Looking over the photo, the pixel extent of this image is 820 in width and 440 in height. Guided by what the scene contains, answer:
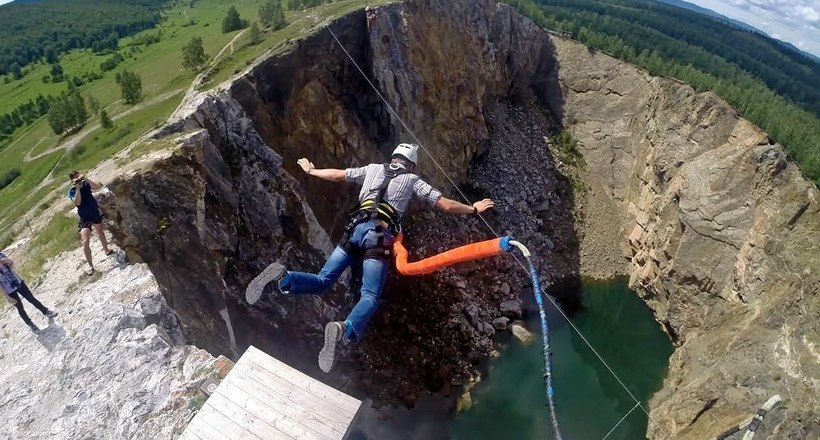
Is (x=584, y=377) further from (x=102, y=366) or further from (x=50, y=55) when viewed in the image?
(x=50, y=55)

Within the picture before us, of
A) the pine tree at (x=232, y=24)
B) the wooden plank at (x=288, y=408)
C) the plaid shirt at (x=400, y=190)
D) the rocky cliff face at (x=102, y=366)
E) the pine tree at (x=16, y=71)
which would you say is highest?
the plaid shirt at (x=400, y=190)

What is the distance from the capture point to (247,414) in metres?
7.44

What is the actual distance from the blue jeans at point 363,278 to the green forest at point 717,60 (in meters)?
28.8

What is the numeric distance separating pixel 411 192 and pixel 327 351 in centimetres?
374

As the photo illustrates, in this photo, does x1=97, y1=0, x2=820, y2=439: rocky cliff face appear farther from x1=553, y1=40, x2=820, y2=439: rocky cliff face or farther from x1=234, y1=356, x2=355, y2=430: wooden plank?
Answer: x1=234, y1=356, x2=355, y2=430: wooden plank

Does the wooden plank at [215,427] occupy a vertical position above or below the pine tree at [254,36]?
below

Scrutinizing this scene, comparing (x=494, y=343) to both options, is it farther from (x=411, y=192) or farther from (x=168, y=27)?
(x=168, y=27)

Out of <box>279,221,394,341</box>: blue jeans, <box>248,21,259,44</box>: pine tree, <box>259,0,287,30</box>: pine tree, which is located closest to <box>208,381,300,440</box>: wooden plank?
<box>279,221,394,341</box>: blue jeans

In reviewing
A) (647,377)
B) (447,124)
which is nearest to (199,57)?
(447,124)

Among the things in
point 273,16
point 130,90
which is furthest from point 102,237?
point 130,90

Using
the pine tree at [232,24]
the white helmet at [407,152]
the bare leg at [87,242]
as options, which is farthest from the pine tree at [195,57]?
the white helmet at [407,152]

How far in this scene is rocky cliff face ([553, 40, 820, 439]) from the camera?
801 inches

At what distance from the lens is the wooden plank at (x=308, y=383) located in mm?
7527

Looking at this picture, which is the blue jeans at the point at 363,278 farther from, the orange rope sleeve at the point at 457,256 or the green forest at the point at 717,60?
the green forest at the point at 717,60
